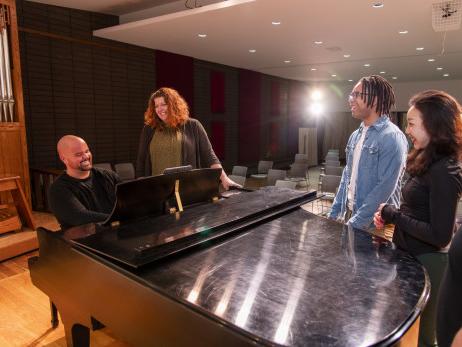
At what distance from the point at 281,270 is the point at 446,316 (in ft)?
1.79

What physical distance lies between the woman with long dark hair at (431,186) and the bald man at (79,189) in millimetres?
1563

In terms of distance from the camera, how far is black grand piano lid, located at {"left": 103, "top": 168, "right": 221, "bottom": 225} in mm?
1688

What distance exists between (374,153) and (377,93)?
0.34m

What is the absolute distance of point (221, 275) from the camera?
1307 mm

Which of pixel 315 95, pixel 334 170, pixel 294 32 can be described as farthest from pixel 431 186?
pixel 315 95

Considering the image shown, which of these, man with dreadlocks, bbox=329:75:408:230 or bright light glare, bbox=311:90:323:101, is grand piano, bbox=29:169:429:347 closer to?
man with dreadlocks, bbox=329:75:408:230

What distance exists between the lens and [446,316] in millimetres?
1171

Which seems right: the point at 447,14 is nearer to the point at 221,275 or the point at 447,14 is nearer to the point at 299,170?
the point at 299,170

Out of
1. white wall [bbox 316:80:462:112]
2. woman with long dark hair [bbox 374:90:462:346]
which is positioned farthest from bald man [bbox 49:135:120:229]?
white wall [bbox 316:80:462:112]

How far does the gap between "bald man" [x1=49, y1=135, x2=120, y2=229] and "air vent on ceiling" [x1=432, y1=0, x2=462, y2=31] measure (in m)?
4.26

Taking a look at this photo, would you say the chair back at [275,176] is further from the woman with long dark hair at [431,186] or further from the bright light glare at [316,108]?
the bright light glare at [316,108]

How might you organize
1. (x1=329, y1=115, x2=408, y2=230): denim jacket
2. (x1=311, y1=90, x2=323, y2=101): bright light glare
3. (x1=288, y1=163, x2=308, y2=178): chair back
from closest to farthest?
(x1=329, y1=115, x2=408, y2=230): denim jacket, (x1=288, y1=163, x2=308, y2=178): chair back, (x1=311, y1=90, x2=323, y2=101): bright light glare

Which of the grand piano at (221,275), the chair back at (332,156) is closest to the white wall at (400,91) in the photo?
the chair back at (332,156)

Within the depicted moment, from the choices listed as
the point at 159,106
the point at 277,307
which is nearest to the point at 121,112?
the point at 159,106
